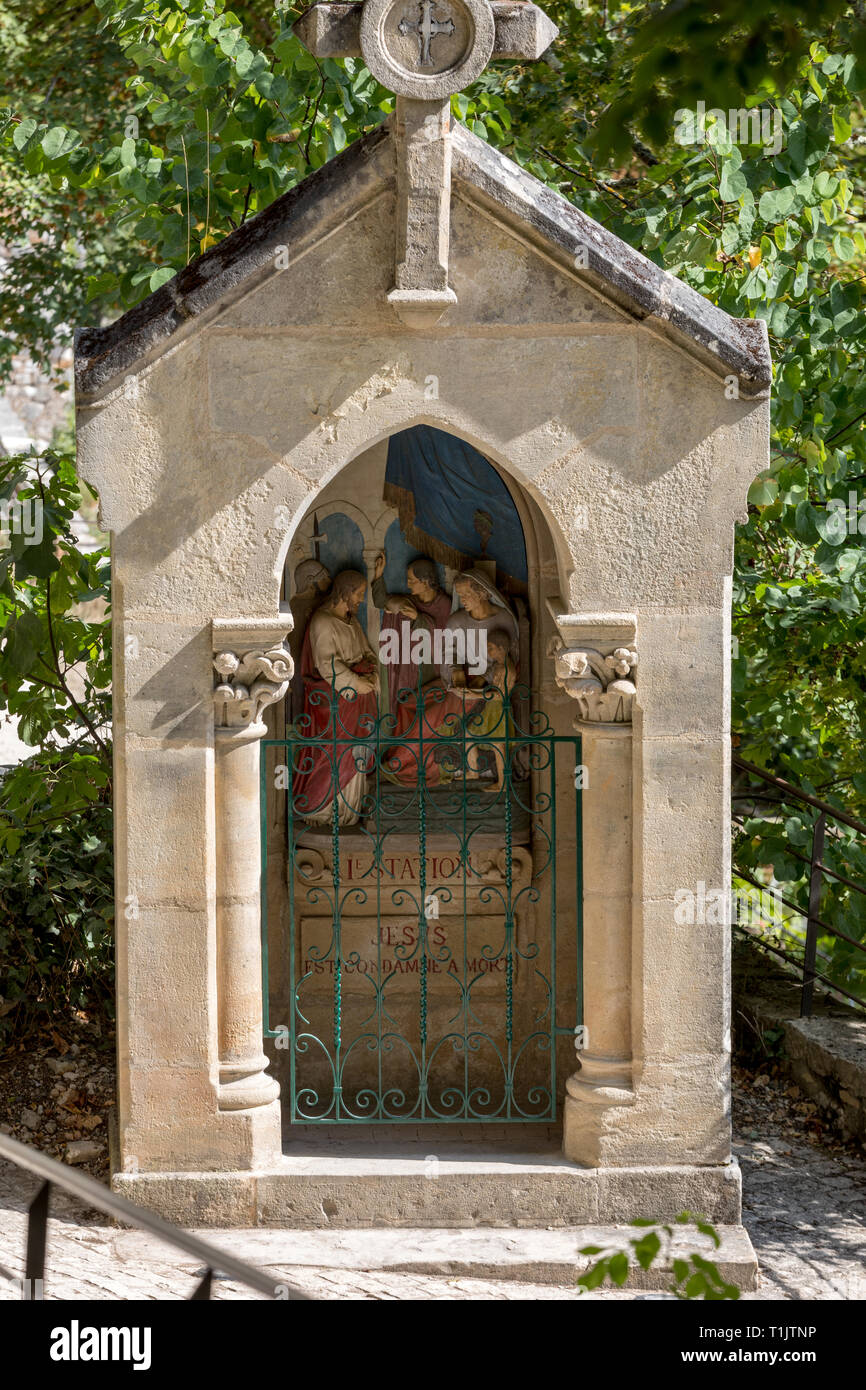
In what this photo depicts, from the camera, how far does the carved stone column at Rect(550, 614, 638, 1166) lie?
5.93 metres

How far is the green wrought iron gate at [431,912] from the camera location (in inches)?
270

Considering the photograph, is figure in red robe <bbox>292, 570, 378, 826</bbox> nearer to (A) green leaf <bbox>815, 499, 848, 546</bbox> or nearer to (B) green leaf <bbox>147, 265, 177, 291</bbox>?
(B) green leaf <bbox>147, 265, 177, 291</bbox>

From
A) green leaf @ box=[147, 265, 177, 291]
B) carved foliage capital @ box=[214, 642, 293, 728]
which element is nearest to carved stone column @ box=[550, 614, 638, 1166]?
carved foliage capital @ box=[214, 642, 293, 728]

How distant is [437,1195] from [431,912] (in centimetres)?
130

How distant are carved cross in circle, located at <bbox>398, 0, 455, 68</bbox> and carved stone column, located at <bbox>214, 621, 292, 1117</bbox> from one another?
2.07 m

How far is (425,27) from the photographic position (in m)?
5.42

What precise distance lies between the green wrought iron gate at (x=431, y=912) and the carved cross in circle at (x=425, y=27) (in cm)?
263

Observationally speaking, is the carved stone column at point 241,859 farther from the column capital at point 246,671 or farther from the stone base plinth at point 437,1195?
the stone base plinth at point 437,1195

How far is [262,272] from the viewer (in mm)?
5652

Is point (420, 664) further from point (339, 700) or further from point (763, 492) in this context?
point (763, 492)

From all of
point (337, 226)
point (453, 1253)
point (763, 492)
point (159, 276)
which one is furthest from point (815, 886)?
point (159, 276)

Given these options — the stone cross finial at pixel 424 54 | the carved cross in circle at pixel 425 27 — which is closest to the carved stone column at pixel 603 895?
the stone cross finial at pixel 424 54

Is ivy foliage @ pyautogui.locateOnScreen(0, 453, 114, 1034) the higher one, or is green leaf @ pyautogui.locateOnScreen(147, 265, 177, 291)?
green leaf @ pyautogui.locateOnScreen(147, 265, 177, 291)
